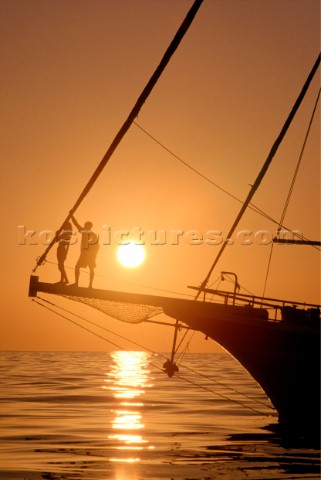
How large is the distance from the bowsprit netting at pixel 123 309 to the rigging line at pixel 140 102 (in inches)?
68.0

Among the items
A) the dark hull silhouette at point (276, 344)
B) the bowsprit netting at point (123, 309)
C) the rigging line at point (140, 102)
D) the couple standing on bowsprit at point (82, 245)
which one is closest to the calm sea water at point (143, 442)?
the dark hull silhouette at point (276, 344)

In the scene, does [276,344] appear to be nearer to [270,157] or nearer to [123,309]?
[123,309]

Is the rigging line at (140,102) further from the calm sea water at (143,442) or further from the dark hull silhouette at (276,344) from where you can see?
the calm sea water at (143,442)

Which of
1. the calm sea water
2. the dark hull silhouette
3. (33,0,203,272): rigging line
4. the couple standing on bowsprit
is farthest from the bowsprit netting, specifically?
the calm sea water

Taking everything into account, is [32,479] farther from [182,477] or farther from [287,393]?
[287,393]

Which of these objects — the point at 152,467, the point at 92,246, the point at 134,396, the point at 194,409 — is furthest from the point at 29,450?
the point at 134,396

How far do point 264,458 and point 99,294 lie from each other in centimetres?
567

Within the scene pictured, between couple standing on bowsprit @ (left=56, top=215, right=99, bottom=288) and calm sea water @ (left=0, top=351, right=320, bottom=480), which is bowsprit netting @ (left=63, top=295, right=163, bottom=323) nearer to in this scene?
couple standing on bowsprit @ (left=56, top=215, right=99, bottom=288)

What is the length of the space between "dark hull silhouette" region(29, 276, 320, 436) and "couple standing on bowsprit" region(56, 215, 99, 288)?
1.96 metres

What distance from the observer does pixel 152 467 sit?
15234 millimetres

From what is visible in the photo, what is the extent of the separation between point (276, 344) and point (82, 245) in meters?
6.10

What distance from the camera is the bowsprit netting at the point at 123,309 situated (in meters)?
20.2

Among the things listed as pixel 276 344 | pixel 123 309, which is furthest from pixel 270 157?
pixel 123 309

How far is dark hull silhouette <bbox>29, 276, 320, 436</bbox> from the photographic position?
69.2 ft
